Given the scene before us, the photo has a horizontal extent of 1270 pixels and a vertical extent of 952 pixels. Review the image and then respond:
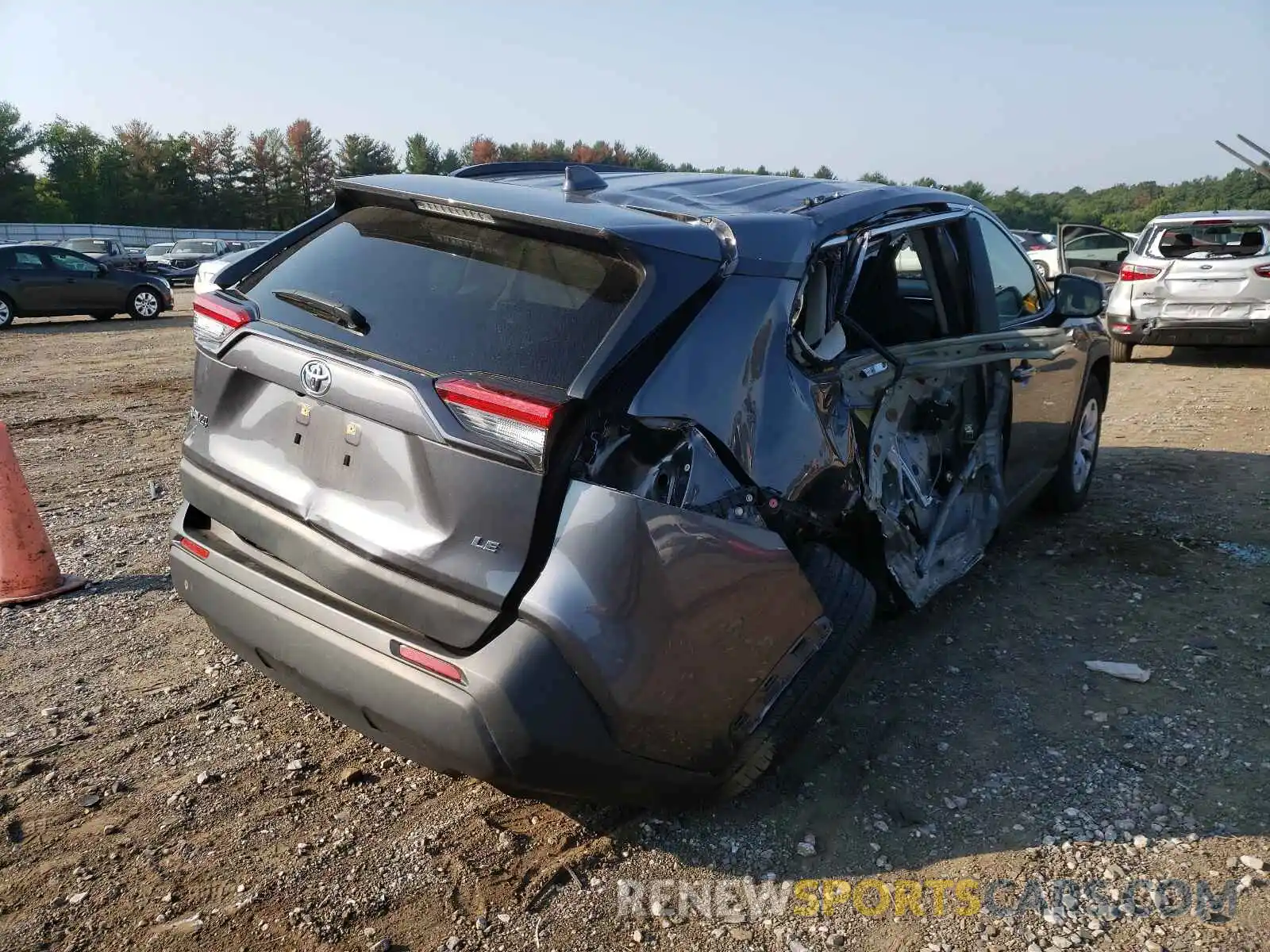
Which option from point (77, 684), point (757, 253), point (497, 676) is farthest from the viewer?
point (77, 684)

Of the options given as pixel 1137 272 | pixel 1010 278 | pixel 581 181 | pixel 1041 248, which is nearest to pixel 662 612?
pixel 581 181

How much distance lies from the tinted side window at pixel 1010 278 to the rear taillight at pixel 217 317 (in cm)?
304

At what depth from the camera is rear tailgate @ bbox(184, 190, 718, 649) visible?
2.28 metres

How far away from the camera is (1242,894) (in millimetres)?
2570

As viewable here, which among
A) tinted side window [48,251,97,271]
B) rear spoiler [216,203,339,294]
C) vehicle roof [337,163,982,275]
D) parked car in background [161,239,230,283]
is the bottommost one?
parked car in background [161,239,230,283]

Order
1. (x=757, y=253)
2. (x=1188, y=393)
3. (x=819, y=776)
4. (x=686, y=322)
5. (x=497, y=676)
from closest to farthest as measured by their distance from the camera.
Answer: (x=497, y=676)
(x=686, y=322)
(x=757, y=253)
(x=819, y=776)
(x=1188, y=393)

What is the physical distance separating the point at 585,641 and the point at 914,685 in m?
1.91

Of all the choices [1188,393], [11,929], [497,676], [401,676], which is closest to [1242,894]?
[497,676]

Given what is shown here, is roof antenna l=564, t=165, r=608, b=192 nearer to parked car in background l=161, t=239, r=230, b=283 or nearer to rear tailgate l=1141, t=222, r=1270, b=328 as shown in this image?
rear tailgate l=1141, t=222, r=1270, b=328

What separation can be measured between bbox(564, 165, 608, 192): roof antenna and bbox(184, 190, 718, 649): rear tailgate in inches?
18.5

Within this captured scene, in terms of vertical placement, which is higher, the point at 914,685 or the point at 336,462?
the point at 336,462

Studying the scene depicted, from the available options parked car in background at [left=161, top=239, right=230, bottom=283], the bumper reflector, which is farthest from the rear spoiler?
parked car in background at [left=161, top=239, right=230, bottom=283]

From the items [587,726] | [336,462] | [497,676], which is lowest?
[587,726]

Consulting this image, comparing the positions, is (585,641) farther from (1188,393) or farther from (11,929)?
(1188,393)
